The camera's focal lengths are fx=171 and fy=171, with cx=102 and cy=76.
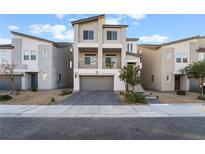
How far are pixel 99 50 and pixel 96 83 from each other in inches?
173

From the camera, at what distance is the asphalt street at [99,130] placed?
5871 millimetres

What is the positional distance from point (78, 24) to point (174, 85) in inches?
590

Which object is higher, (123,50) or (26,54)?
(123,50)

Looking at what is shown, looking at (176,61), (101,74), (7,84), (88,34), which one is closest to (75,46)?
(88,34)

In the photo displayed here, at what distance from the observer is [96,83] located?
Result: 75.2 ft

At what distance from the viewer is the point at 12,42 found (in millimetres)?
22891

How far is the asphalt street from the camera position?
587 centimetres

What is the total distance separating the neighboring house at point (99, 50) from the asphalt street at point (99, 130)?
14128 mm

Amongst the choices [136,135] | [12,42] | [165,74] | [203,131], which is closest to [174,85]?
[165,74]

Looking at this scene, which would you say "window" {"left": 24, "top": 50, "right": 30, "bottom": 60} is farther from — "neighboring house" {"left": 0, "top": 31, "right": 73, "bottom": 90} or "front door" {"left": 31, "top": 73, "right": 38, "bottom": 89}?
"front door" {"left": 31, "top": 73, "right": 38, "bottom": 89}

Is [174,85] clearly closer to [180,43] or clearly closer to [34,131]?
[180,43]

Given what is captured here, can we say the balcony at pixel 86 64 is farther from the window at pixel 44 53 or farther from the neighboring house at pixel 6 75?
the neighboring house at pixel 6 75

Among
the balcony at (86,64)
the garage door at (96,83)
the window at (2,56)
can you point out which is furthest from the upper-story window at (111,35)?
the window at (2,56)

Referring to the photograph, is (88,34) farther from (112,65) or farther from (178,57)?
(178,57)
